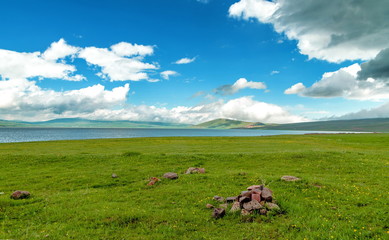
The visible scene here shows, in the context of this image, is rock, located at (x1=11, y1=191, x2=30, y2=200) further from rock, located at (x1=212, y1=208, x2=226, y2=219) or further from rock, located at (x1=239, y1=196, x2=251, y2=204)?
rock, located at (x1=239, y1=196, x2=251, y2=204)

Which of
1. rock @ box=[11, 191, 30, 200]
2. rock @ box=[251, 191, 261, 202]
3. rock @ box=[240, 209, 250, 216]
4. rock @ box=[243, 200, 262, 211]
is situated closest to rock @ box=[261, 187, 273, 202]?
rock @ box=[251, 191, 261, 202]

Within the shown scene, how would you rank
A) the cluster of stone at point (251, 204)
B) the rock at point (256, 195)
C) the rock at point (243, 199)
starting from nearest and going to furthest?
the cluster of stone at point (251, 204) → the rock at point (243, 199) → the rock at point (256, 195)

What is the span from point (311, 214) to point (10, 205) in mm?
21121

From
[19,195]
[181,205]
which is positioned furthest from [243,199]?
[19,195]

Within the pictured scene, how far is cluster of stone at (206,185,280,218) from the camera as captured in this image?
1400 centimetres

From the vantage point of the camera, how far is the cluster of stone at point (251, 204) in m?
14.0

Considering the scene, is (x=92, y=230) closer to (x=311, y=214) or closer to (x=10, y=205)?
(x=10, y=205)

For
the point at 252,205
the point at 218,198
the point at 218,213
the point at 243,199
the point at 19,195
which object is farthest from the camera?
the point at 19,195

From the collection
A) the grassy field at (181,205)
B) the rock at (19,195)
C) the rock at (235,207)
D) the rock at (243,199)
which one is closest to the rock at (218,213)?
the grassy field at (181,205)

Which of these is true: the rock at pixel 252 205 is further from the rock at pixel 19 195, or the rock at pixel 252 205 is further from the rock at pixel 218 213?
the rock at pixel 19 195

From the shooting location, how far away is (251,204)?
14.3m

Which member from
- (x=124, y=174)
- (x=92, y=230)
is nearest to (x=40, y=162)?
(x=124, y=174)

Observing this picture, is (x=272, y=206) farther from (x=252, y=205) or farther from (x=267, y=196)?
(x=252, y=205)

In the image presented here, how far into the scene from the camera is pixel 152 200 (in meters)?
17.3
